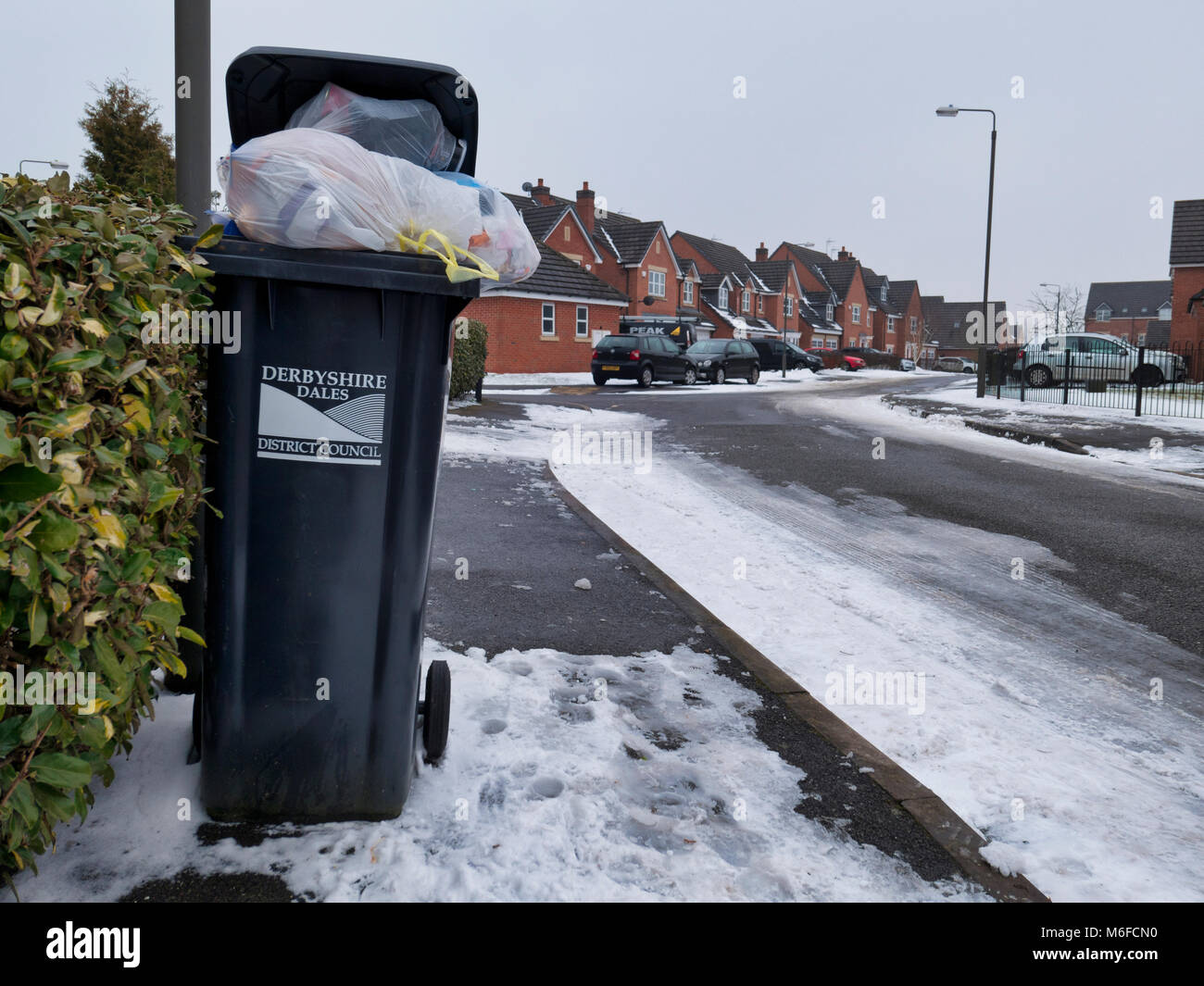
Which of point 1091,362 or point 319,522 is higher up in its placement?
point 1091,362

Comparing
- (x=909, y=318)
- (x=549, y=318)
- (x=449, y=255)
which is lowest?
(x=449, y=255)

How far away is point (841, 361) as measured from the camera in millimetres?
57500

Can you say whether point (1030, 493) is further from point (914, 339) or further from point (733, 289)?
point (914, 339)

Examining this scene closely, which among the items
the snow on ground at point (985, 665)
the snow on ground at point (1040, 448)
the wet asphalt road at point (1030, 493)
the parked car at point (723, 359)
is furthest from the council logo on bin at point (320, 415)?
the parked car at point (723, 359)

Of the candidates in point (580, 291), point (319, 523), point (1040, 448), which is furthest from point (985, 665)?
point (580, 291)

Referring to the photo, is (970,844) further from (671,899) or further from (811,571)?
(811,571)

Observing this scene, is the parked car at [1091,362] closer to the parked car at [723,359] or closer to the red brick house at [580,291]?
the parked car at [723,359]

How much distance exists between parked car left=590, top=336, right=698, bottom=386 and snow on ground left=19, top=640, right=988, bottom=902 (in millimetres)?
25383

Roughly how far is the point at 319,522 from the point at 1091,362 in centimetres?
2761

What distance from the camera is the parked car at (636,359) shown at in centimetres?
2859

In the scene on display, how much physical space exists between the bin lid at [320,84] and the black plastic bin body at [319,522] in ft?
2.57

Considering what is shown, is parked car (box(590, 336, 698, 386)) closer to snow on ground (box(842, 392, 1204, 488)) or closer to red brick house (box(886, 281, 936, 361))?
snow on ground (box(842, 392, 1204, 488))

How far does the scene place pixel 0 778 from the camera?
206 cm
